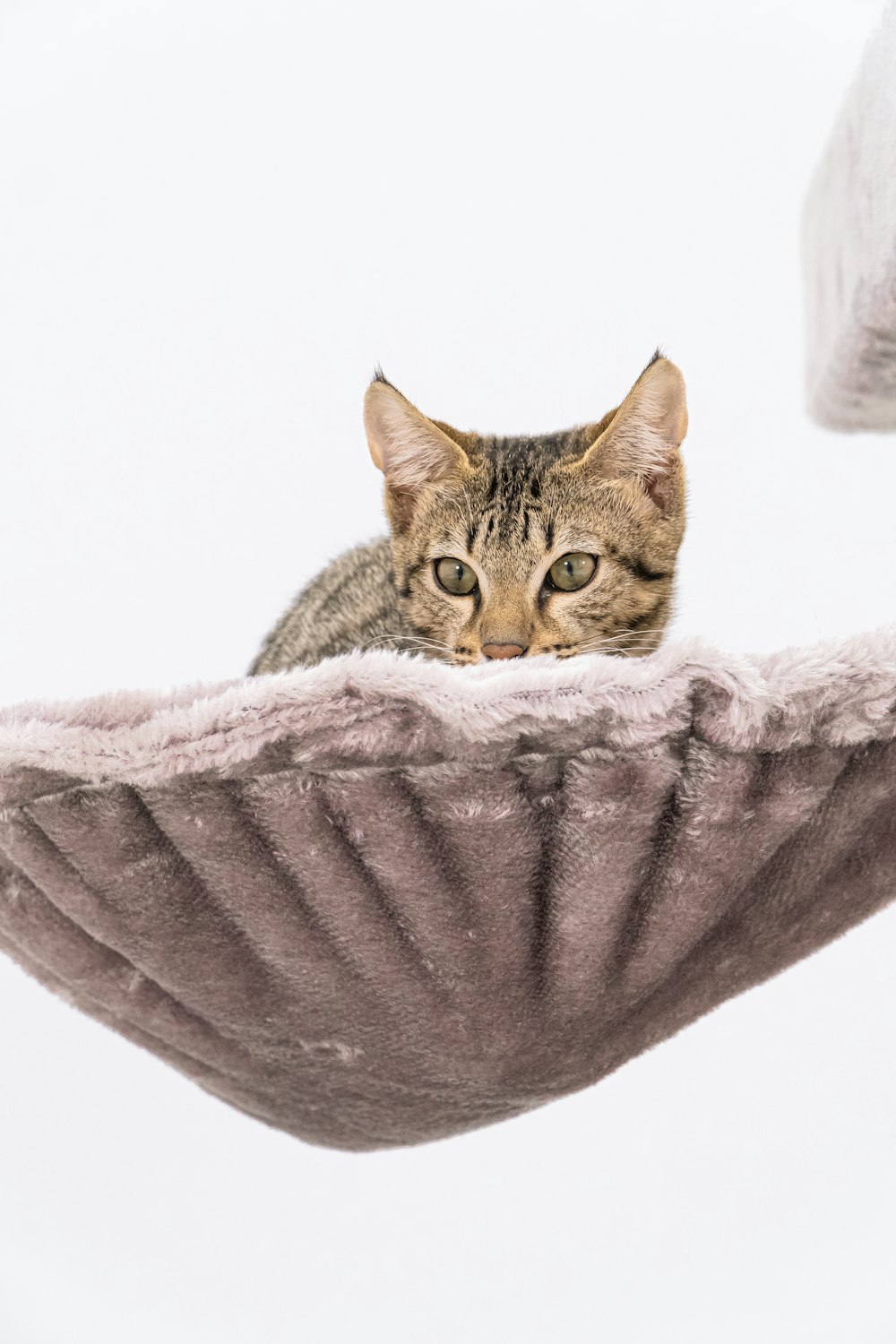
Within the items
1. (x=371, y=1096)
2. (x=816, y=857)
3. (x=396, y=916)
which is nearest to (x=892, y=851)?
(x=816, y=857)

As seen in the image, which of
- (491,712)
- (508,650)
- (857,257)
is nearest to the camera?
(491,712)

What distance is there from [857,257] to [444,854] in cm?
77

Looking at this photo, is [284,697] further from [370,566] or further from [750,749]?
[370,566]

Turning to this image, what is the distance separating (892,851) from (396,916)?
0.37 metres

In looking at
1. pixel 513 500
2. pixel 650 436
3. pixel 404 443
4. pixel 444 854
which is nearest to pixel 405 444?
pixel 404 443

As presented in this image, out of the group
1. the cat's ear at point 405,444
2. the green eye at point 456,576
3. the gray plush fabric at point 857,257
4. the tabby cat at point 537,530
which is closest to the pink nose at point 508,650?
the tabby cat at point 537,530

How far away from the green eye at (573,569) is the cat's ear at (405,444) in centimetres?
14

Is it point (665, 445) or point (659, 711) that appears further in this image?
A: point (665, 445)

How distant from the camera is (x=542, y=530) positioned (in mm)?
1106

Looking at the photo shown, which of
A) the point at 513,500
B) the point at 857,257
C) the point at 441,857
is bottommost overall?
the point at 441,857

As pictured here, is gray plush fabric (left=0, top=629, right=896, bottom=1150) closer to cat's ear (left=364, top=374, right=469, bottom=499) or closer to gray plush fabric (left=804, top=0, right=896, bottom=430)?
cat's ear (left=364, top=374, right=469, bottom=499)

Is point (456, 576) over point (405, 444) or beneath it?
beneath

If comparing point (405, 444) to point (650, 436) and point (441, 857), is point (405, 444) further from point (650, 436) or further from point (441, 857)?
point (441, 857)

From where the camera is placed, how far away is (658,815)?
0.82m
